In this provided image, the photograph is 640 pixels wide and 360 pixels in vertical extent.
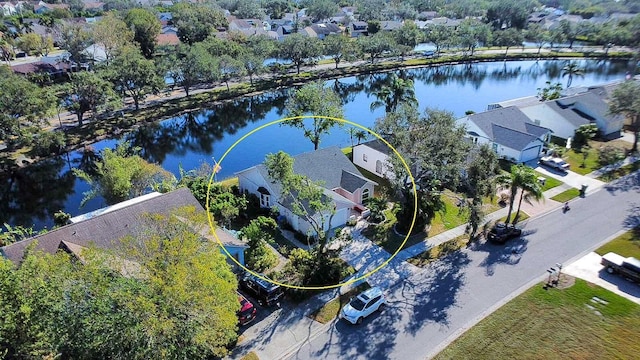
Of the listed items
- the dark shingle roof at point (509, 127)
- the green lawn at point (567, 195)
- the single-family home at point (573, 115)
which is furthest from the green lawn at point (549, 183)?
the single-family home at point (573, 115)

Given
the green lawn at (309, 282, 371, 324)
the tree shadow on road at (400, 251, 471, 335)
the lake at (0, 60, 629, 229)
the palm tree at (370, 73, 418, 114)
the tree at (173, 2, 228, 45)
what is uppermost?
the tree at (173, 2, 228, 45)

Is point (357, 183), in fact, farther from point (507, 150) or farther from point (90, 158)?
point (90, 158)

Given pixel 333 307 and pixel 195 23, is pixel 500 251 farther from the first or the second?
pixel 195 23

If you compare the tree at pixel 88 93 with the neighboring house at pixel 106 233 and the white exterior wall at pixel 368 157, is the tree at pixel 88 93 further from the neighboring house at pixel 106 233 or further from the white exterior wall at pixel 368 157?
A: the white exterior wall at pixel 368 157

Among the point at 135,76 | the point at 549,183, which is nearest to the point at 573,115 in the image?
the point at 549,183

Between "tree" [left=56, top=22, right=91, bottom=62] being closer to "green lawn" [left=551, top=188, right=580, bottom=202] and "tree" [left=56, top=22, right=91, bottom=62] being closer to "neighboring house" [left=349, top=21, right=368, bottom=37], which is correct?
"neighboring house" [left=349, top=21, right=368, bottom=37]

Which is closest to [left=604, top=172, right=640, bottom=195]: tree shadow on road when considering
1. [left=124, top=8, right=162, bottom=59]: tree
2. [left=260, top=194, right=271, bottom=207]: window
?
[left=260, top=194, right=271, bottom=207]: window
